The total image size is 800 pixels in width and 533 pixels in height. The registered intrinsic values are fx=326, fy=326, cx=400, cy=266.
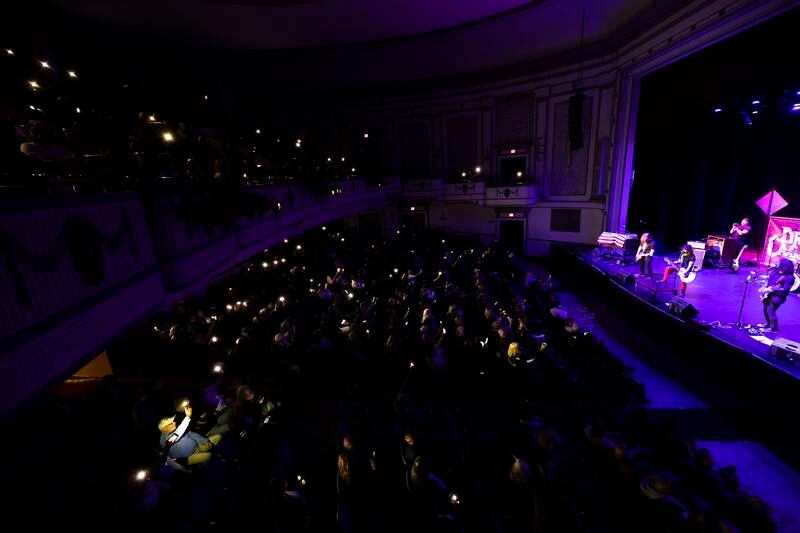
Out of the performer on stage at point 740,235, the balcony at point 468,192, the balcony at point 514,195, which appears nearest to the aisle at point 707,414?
the performer on stage at point 740,235

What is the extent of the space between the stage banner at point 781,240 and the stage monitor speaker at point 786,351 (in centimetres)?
480

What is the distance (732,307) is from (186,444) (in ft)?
34.3

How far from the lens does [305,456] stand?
5.14 metres

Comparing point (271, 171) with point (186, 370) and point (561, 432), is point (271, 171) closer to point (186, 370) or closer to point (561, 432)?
point (186, 370)

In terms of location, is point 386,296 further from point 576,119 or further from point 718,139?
point 718,139

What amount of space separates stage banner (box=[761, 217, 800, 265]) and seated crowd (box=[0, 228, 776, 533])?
651 cm

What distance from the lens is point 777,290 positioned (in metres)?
5.73

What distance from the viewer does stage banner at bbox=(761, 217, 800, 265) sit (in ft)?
27.0

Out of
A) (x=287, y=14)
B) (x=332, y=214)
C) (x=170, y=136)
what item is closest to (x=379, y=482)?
(x=170, y=136)

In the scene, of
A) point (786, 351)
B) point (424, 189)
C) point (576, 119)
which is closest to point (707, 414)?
point (786, 351)

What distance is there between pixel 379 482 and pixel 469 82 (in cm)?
1661

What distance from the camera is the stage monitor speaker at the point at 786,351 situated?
15.6ft

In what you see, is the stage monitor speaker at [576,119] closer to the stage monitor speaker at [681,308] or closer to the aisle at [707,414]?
the aisle at [707,414]

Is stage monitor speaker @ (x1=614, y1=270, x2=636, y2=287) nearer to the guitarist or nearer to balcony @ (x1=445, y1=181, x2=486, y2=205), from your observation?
the guitarist
